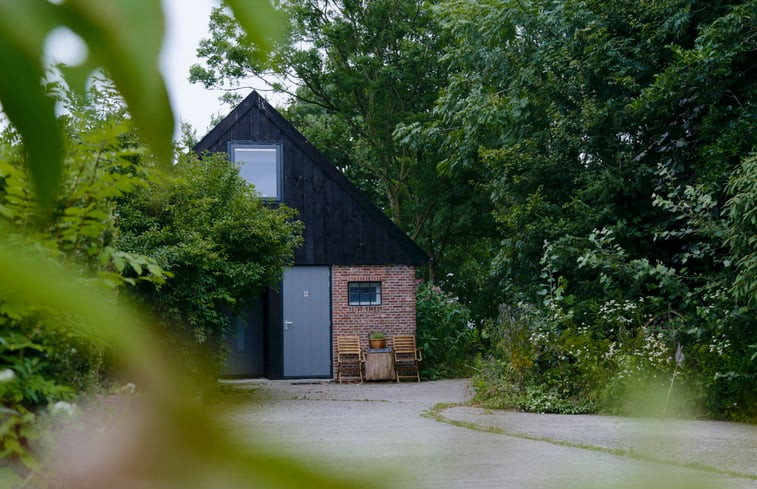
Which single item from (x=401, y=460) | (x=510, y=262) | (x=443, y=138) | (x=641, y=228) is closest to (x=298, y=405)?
(x=510, y=262)

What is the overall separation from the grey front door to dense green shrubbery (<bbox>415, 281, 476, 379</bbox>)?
6.49 ft

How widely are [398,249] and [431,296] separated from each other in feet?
7.18

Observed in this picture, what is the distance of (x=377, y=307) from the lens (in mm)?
16688

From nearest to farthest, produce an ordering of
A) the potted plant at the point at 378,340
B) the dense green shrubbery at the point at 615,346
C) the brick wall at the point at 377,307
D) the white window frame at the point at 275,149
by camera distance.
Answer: the dense green shrubbery at the point at 615,346, the white window frame at the point at 275,149, the potted plant at the point at 378,340, the brick wall at the point at 377,307

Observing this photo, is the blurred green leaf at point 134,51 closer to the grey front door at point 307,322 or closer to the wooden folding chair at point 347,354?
the wooden folding chair at point 347,354

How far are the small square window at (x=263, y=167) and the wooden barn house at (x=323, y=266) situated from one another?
0.02m

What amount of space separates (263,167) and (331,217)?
5.40 feet

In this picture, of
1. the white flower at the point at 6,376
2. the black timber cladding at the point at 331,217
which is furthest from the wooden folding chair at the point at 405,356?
the white flower at the point at 6,376

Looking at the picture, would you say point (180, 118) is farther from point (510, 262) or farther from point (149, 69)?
point (510, 262)

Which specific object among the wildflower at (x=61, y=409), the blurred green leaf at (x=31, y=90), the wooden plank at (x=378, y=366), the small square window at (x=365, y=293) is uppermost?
the small square window at (x=365, y=293)

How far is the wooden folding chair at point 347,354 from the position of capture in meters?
16.3

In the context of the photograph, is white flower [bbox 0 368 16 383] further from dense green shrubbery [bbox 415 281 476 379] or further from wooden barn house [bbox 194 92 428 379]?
dense green shrubbery [bbox 415 281 476 379]

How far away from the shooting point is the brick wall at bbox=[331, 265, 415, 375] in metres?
16.6

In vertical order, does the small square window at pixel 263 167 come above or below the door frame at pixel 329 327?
above
